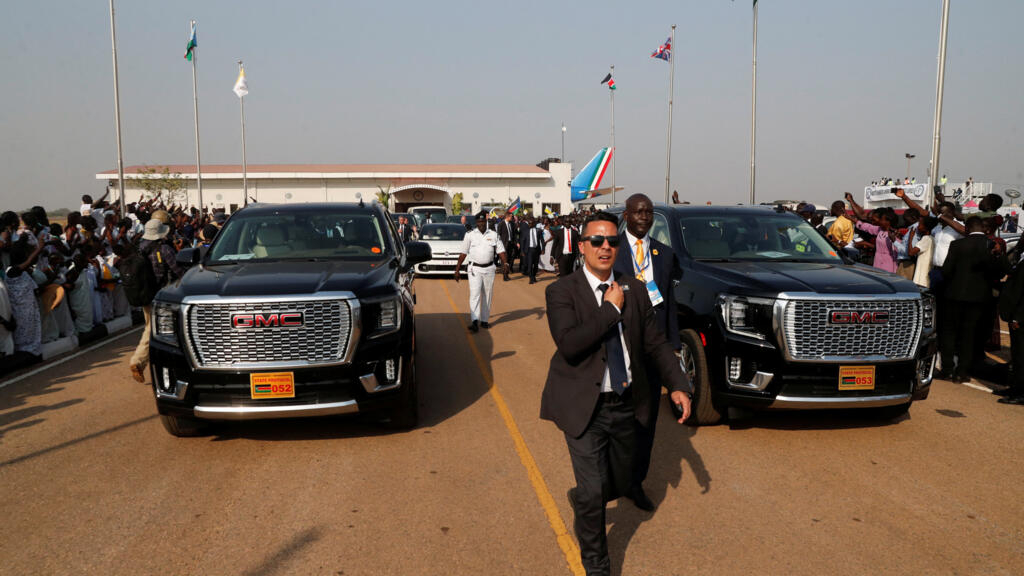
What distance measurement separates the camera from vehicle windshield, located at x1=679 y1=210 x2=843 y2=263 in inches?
286

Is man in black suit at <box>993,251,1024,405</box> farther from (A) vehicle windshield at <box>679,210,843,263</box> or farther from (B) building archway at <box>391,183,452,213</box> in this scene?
(B) building archway at <box>391,183,452,213</box>

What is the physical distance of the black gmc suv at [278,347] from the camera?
18.0ft

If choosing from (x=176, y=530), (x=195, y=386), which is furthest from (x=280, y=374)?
(x=176, y=530)

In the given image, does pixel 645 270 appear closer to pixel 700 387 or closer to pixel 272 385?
pixel 700 387

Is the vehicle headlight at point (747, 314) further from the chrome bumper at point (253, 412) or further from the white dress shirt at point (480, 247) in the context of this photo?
the white dress shirt at point (480, 247)

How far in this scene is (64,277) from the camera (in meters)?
10.6

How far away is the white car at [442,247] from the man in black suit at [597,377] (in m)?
17.2

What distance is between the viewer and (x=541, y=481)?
202 inches

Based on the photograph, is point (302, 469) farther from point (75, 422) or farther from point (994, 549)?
point (994, 549)

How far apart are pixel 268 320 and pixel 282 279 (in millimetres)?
526

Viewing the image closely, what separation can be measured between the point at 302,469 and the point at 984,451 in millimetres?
5332

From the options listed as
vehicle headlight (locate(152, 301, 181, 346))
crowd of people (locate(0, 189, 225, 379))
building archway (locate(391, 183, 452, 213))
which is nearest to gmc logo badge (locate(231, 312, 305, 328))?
vehicle headlight (locate(152, 301, 181, 346))

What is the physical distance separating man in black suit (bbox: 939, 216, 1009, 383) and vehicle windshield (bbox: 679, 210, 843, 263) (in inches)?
70.3

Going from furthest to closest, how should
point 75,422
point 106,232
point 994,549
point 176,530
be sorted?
1. point 106,232
2. point 75,422
3. point 176,530
4. point 994,549
